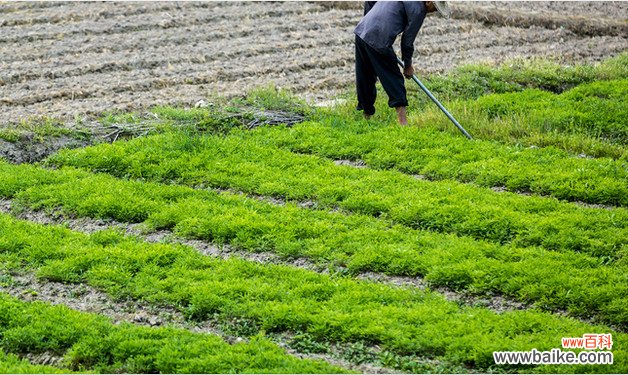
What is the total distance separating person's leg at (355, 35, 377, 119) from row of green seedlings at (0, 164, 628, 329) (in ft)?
10.4

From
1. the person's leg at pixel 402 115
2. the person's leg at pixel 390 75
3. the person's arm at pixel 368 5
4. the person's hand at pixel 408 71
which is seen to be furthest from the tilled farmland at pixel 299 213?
the person's arm at pixel 368 5

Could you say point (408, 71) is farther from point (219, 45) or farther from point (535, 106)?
point (219, 45)

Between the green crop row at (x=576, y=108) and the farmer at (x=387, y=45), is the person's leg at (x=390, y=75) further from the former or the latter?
the green crop row at (x=576, y=108)

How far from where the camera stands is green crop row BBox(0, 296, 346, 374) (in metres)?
6.66

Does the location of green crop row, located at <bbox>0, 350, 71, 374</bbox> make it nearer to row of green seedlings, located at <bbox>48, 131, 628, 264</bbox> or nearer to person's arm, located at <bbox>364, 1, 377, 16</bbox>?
row of green seedlings, located at <bbox>48, 131, 628, 264</bbox>

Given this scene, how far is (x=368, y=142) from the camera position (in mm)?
11523

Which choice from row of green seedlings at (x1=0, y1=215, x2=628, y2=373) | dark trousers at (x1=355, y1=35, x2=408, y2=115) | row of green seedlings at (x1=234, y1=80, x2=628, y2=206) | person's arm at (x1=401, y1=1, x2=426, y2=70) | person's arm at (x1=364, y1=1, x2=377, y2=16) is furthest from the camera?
person's arm at (x1=364, y1=1, x2=377, y2=16)

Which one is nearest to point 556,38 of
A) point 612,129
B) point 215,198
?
point 612,129

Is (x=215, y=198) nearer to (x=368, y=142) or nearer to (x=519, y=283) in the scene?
(x=368, y=142)

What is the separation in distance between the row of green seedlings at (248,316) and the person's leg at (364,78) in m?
4.55

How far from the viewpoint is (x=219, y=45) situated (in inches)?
659

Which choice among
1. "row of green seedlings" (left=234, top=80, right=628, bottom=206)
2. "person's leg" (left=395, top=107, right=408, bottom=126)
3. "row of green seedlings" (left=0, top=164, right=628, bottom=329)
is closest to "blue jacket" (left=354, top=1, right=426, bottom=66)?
"person's leg" (left=395, top=107, right=408, bottom=126)

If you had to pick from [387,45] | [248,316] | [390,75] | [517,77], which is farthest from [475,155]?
[248,316]

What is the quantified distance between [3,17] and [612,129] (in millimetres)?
11857
